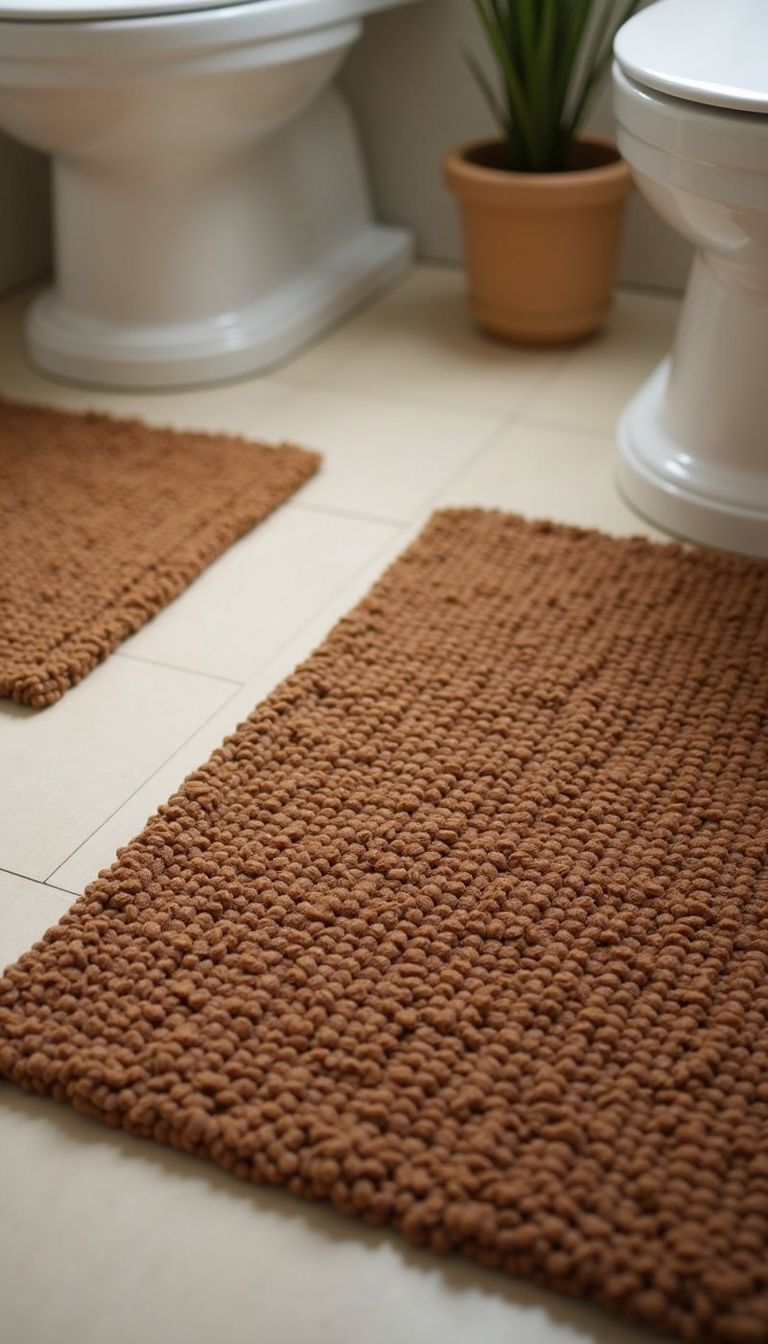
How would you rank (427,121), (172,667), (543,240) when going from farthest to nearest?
(427,121), (543,240), (172,667)

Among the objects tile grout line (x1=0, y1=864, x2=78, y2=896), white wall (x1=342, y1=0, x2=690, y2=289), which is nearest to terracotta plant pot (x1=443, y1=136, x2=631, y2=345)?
white wall (x1=342, y1=0, x2=690, y2=289)

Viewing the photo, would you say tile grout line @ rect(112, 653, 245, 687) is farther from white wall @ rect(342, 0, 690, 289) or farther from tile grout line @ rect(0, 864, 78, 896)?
white wall @ rect(342, 0, 690, 289)

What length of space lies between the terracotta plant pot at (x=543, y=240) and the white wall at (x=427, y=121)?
6.0 inches

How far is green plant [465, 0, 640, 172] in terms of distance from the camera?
157 cm

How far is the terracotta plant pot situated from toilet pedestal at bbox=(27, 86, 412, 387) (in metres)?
0.23

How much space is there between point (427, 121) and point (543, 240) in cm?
40

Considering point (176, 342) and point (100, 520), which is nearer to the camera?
point (100, 520)

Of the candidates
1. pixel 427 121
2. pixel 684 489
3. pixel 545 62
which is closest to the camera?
pixel 684 489

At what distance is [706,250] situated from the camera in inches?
48.1

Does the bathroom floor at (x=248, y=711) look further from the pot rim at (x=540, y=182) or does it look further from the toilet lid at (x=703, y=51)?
the toilet lid at (x=703, y=51)

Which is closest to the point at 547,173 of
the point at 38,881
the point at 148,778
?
the point at 148,778

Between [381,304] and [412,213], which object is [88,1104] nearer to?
[381,304]

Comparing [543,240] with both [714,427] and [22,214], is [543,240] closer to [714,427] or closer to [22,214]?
[714,427]

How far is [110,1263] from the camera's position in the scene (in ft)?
2.34
